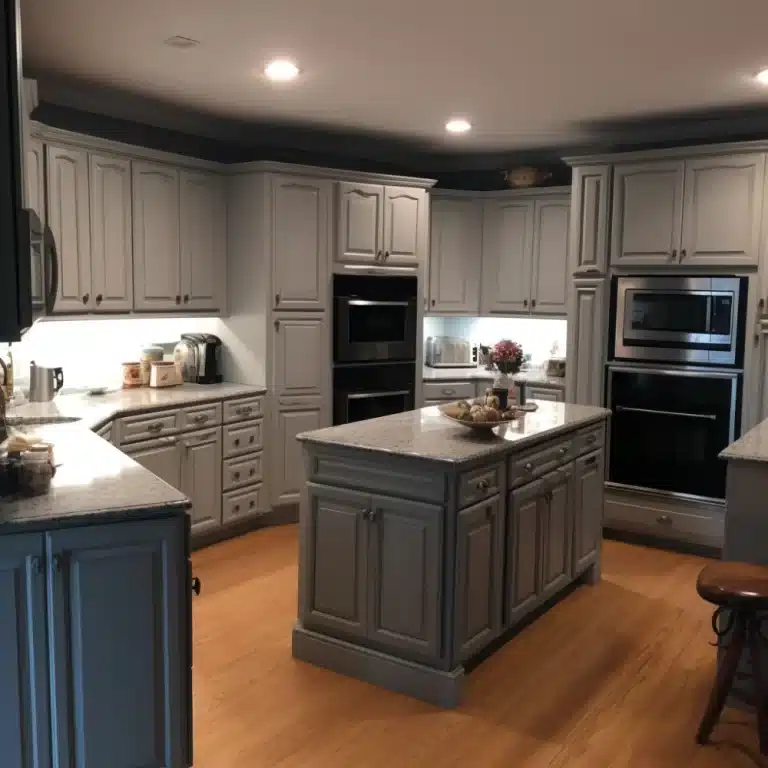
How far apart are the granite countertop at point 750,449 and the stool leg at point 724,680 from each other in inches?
21.8

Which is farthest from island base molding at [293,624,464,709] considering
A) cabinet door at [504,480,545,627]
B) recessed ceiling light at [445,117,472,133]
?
recessed ceiling light at [445,117,472,133]

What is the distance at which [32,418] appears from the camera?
370cm

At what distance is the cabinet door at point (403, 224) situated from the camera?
5539 mm

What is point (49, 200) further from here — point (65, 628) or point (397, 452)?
point (65, 628)

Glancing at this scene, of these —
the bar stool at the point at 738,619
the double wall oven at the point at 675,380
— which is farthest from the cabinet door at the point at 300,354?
the bar stool at the point at 738,619

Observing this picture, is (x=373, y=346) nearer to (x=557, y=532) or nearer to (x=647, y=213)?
(x=647, y=213)

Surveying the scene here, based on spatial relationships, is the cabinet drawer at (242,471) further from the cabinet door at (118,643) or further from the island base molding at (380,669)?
the cabinet door at (118,643)

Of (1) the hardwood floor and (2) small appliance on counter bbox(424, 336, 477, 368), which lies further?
(2) small appliance on counter bbox(424, 336, 477, 368)

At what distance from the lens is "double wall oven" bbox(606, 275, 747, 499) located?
15.4 feet

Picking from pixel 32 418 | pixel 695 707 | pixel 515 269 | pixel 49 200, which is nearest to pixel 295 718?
pixel 695 707

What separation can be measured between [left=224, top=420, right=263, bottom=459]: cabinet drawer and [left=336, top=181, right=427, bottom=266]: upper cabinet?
123 centimetres

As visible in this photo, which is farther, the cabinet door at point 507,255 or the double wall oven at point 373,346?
the cabinet door at point 507,255

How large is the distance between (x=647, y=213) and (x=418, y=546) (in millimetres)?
2806

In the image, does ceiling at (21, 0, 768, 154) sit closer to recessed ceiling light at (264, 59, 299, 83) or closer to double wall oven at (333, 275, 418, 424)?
recessed ceiling light at (264, 59, 299, 83)
